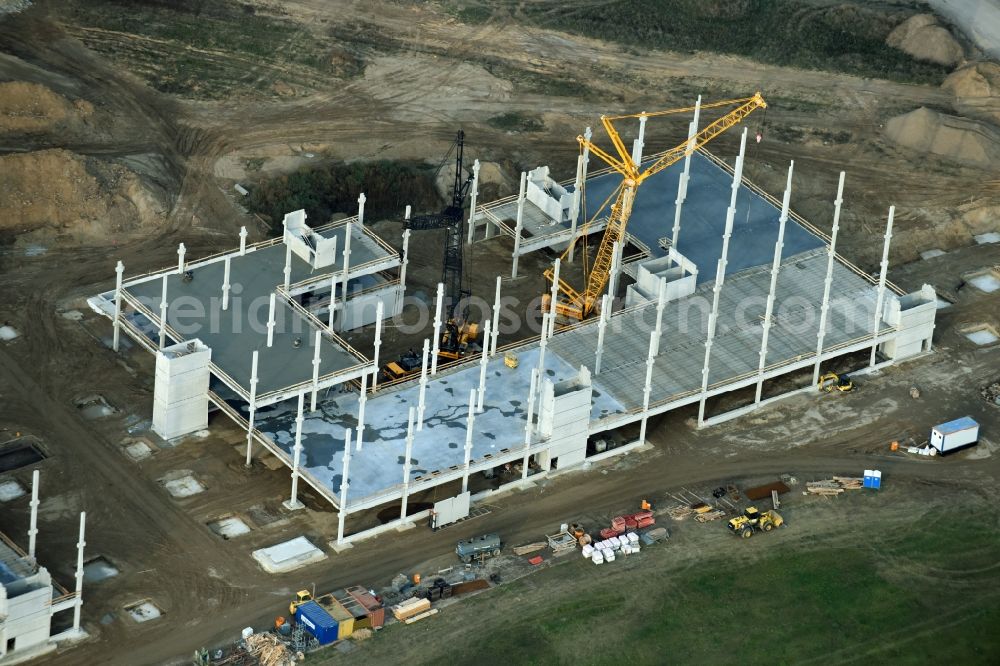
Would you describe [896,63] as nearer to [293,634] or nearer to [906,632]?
[906,632]

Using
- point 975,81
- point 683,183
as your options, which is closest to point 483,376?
point 683,183

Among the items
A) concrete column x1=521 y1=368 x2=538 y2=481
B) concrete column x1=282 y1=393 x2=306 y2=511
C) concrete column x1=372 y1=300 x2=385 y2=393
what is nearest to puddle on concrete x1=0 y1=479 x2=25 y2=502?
concrete column x1=282 y1=393 x2=306 y2=511

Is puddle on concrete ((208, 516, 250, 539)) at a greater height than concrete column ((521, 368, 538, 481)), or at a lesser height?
lesser

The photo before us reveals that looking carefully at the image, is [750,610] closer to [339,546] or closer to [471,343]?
[339,546]

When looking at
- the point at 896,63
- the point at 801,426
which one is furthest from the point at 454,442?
the point at 896,63

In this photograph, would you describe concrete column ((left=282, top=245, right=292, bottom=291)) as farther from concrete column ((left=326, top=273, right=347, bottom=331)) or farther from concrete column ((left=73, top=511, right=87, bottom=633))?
concrete column ((left=73, top=511, right=87, bottom=633))
